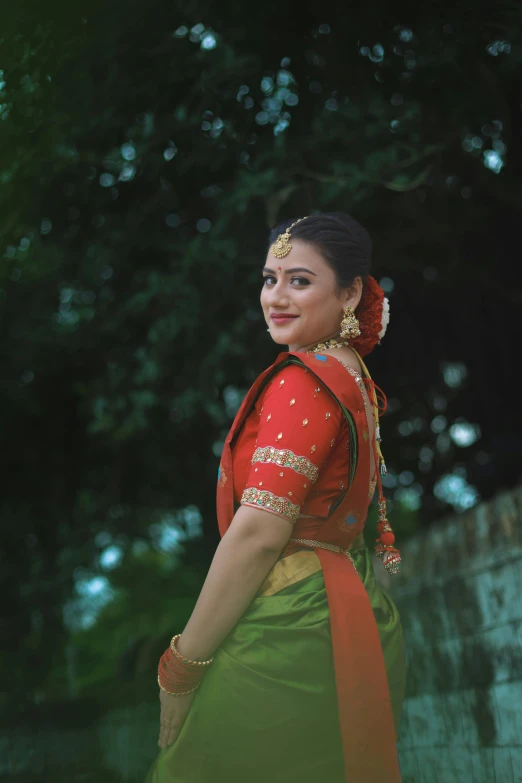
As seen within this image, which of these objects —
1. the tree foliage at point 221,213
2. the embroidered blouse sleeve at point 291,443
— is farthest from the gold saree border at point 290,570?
the tree foliage at point 221,213

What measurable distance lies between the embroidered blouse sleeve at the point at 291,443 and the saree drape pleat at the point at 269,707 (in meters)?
0.24

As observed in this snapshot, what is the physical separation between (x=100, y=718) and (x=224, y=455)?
472 cm

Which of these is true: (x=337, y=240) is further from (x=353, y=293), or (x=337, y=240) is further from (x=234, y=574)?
(x=234, y=574)

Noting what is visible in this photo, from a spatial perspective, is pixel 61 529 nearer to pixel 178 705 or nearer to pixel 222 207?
pixel 222 207

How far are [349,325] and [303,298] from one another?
14 centimetres

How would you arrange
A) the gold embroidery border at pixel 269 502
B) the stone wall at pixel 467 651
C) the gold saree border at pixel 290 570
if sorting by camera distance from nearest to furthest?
the gold embroidery border at pixel 269 502 → the gold saree border at pixel 290 570 → the stone wall at pixel 467 651

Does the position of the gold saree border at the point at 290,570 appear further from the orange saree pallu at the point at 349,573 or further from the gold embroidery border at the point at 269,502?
the gold embroidery border at the point at 269,502

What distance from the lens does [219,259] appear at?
467cm

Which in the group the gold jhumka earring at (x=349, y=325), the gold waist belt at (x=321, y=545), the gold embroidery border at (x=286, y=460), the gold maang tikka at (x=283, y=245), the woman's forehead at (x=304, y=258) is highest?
the gold maang tikka at (x=283, y=245)

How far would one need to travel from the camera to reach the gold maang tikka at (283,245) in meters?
2.22

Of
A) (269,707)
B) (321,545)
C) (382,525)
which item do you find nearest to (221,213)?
(382,525)

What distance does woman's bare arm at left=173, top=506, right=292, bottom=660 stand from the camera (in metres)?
1.90

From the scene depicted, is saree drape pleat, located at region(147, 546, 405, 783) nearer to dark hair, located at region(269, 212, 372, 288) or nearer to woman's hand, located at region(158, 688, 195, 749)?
woman's hand, located at region(158, 688, 195, 749)

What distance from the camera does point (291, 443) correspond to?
1940 millimetres
